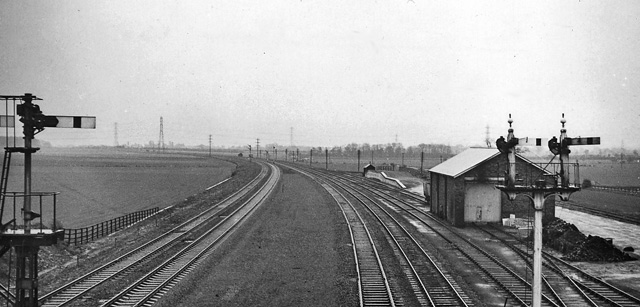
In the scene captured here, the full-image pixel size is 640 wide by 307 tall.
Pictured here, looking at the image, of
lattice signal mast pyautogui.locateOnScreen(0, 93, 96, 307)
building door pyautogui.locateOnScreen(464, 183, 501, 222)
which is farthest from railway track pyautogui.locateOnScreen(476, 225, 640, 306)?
lattice signal mast pyautogui.locateOnScreen(0, 93, 96, 307)

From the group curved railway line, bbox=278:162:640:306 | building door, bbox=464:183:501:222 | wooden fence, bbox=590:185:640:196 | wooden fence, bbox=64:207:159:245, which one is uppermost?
building door, bbox=464:183:501:222

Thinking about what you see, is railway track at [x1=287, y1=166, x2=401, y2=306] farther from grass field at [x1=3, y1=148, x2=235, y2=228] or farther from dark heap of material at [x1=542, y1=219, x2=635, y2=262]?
grass field at [x1=3, y1=148, x2=235, y2=228]

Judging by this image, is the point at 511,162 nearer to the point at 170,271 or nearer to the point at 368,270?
the point at 368,270

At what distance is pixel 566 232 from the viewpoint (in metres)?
21.1

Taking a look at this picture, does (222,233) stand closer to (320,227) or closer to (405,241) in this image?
(320,227)

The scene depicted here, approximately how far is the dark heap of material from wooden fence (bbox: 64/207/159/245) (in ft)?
67.7

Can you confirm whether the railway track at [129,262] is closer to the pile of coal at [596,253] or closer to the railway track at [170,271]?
the railway track at [170,271]

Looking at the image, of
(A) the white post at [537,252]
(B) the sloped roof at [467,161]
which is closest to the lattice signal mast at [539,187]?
(A) the white post at [537,252]

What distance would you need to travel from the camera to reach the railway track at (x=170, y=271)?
13734 millimetres

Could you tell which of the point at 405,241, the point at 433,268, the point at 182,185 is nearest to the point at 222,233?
the point at 405,241

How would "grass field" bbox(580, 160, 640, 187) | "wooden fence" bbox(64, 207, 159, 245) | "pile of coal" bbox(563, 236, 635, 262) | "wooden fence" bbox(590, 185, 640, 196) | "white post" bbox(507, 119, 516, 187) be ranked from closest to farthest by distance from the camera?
"white post" bbox(507, 119, 516, 187)
"pile of coal" bbox(563, 236, 635, 262)
"wooden fence" bbox(64, 207, 159, 245)
"wooden fence" bbox(590, 185, 640, 196)
"grass field" bbox(580, 160, 640, 187)

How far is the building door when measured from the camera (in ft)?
88.6

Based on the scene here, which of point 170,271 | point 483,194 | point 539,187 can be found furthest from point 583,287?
point 170,271

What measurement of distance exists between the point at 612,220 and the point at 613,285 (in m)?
17.6
